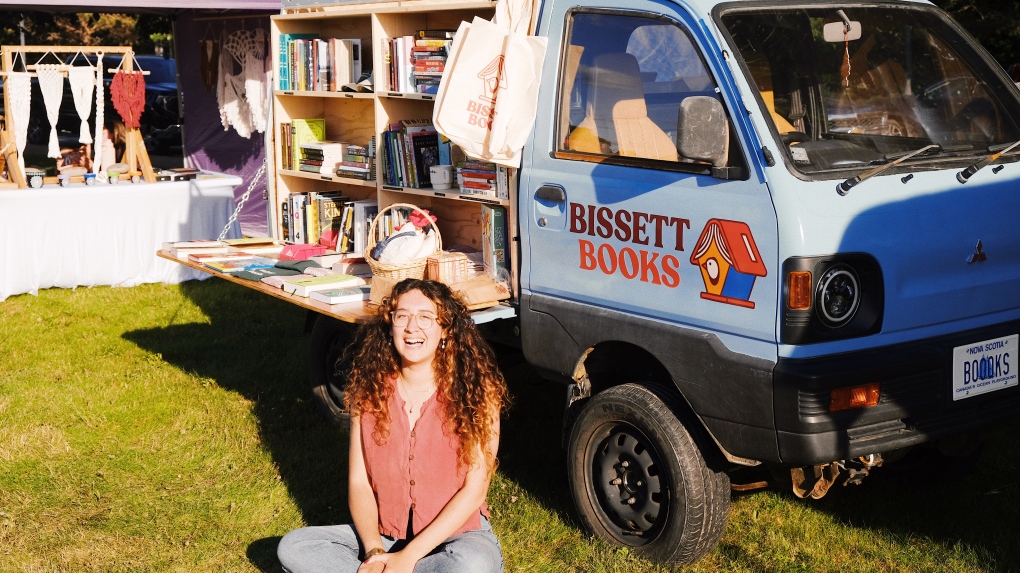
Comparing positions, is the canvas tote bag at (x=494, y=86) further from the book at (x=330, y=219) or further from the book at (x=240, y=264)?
the book at (x=330, y=219)

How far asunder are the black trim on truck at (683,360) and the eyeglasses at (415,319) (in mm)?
786

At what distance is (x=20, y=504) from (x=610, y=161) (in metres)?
3.21

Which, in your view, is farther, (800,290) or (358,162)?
(358,162)

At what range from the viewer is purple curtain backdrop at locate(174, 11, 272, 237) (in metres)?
11.4

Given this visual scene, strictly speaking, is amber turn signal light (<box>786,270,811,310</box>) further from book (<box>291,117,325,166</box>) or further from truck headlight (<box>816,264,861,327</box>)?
book (<box>291,117,325,166</box>)

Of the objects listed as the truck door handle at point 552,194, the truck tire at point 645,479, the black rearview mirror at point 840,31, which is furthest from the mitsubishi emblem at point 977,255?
the truck door handle at point 552,194

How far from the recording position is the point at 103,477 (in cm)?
549

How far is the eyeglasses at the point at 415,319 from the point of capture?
394 cm

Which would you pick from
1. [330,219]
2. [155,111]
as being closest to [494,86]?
[330,219]

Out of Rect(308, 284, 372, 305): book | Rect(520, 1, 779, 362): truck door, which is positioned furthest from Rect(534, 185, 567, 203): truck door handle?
Rect(308, 284, 372, 305): book

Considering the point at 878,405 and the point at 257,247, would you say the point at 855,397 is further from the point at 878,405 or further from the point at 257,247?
the point at 257,247

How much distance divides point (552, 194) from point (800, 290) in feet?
4.19

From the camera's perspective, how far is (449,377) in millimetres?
4000

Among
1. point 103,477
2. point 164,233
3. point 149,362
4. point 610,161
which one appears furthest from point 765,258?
point 164,233
